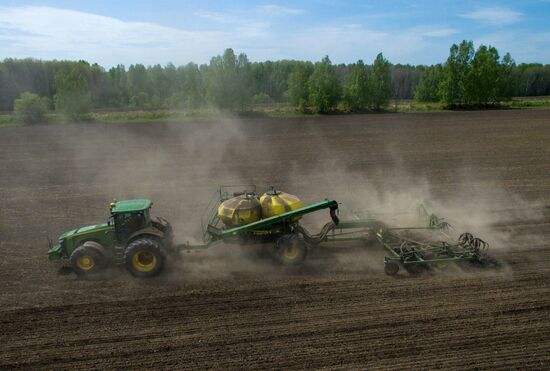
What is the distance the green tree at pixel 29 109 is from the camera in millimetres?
48844

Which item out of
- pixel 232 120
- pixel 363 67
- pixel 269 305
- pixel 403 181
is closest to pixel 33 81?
pixel 232 120

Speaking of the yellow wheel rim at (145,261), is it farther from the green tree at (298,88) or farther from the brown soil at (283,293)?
the green tree at (298,88)

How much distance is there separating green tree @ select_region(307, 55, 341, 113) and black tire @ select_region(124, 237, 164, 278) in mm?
49976

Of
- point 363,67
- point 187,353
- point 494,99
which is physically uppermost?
point 363,67

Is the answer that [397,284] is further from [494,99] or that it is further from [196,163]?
[494,99]

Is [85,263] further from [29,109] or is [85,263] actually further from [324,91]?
[324,91]

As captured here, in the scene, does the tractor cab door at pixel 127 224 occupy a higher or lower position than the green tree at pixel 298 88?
lower

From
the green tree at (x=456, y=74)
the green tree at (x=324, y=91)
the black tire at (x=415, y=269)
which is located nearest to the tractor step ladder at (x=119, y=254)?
the black tire at (x=415, y=269)

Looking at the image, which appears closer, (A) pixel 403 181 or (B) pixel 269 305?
(B) pixel 269 305

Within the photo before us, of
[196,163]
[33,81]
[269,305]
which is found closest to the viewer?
[269,305]

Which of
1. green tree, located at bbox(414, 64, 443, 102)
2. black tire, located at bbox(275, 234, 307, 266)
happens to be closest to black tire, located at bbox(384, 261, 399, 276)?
black tire, located at bbox(275, 234, 307, 266)

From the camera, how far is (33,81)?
9450 centimetres

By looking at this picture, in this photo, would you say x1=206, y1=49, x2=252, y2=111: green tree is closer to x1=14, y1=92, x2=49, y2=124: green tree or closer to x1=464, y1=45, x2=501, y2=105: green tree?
x1=14, y1=92, x2=49, y2=124: green tree

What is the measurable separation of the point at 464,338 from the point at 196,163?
1895cm
